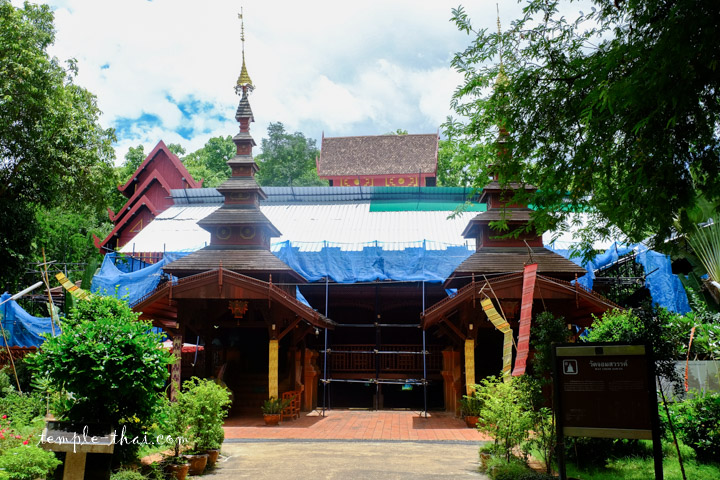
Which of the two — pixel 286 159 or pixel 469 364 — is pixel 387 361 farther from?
pixel 286 159

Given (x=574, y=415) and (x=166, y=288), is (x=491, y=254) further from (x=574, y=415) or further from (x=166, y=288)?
(x=574, y=415)

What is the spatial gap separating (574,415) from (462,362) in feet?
34.5

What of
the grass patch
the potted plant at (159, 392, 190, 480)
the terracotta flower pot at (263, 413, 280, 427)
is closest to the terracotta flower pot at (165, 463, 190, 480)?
the potted plant at (159, 392, 190, 480)

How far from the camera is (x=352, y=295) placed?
72.7 ft

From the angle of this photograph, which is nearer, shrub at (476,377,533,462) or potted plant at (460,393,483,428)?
shrub at (476,377,533,462)

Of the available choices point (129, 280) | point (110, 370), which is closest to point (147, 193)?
point (129, 280)

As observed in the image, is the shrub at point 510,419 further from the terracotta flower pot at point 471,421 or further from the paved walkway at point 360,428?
the terracotta flower pot at point 471,421

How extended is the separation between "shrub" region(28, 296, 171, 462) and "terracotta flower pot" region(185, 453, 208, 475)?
45.7 inches

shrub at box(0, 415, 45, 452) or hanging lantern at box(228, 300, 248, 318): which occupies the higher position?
hanging lantern at box(228, 300, 248, 318)

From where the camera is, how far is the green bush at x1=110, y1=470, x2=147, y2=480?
7309 millimetres

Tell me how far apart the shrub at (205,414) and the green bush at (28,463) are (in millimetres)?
2424

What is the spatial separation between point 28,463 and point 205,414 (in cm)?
299

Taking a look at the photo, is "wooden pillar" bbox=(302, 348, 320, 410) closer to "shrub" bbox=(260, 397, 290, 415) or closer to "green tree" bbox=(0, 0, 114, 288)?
"shrub" bbox=(260, 397, 290, 415)

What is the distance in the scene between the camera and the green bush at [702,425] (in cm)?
835
